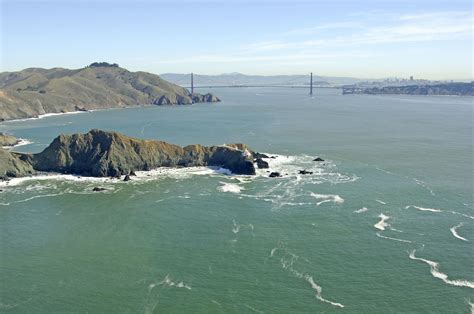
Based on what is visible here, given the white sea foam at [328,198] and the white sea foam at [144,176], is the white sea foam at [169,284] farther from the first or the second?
the white sea foam at [144,176]

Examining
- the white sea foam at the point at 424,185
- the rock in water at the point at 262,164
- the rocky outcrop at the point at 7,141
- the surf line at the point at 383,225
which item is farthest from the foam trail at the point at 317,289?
the rocky outcrop at the point at 7,141

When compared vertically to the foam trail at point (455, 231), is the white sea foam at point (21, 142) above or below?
above

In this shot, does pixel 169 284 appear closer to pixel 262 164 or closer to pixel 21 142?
pixel 262 164

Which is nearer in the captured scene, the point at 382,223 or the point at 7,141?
the point at 382,223

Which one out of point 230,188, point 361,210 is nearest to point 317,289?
point 361,210

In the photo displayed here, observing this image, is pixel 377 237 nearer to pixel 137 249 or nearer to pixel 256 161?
pixel 137 249

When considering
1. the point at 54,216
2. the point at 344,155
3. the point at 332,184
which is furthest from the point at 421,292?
the point at 344,155

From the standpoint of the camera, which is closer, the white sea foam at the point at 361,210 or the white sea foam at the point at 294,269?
the white sea foam at the point at 294,269
